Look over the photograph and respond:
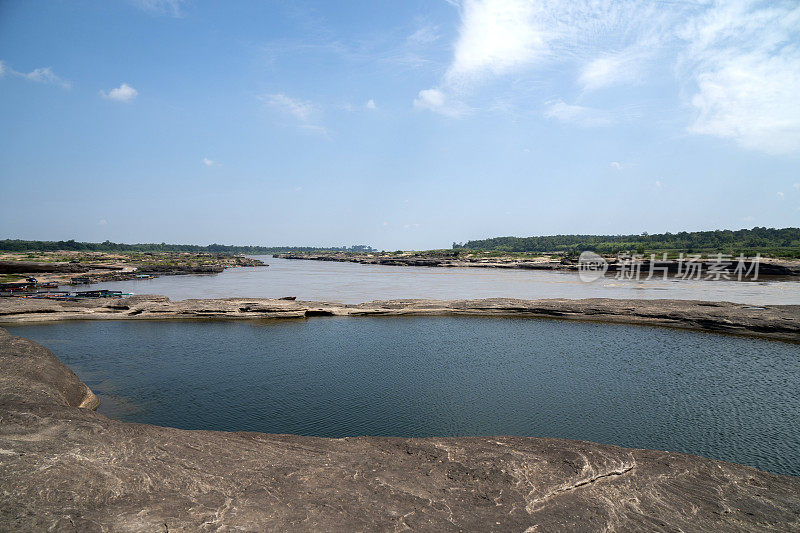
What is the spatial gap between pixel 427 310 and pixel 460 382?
21.0m

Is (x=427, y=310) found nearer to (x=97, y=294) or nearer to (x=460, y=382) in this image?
(x=460, y=382)

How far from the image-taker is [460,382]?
20.4 m

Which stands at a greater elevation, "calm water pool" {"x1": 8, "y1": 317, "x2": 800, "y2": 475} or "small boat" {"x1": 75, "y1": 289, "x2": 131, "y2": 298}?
"small boat" {"x1": 75, "y1": 289, "x2": 131, "y2": 298}

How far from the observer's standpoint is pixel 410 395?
18578 mm

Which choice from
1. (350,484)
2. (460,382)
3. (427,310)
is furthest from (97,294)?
(350,484)

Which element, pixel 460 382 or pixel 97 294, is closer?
pixel 460 382

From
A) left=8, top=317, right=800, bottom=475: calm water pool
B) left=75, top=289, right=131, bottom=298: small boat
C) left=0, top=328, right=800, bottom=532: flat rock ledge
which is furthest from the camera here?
left=75, top=289, right=131, bottom=298: small boat

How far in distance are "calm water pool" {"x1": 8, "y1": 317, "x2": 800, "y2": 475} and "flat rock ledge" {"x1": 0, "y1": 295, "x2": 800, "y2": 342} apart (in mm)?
3479

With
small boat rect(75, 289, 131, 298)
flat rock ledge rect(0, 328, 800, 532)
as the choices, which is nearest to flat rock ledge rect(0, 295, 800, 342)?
small boat rect(75, 289, 131, 298)

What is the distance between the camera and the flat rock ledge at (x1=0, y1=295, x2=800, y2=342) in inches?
1363

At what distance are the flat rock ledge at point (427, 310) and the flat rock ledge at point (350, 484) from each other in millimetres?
26784

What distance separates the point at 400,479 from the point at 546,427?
7.73 metres

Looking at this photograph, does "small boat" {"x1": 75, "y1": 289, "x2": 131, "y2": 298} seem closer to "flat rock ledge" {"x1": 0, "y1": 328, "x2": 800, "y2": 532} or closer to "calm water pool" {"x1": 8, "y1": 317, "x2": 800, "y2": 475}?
"calm water pool" {"x1": 8, "y1": 317, "x2": 800, "y2": 475}

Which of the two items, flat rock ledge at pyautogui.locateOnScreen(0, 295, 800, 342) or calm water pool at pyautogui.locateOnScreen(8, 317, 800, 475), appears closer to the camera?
calm water pool at pyautogui.locateOnScreen(8, 317, 800, 475)
